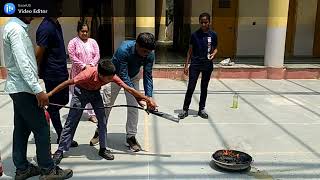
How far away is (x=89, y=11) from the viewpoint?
1248 centimetres

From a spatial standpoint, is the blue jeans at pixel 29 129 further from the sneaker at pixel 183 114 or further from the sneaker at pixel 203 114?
the sneaker at pixel 203 114

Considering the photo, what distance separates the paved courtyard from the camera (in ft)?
14.7

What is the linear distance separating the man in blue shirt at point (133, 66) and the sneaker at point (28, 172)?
1220 mm

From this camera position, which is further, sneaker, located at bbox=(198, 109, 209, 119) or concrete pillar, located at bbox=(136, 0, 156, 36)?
concrete pillar, located at bbox=(136, 0, 156, 36)

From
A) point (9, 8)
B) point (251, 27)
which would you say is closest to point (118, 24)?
point (251, 27)

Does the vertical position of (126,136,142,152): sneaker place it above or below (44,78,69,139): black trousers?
below

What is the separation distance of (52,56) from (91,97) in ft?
2.44

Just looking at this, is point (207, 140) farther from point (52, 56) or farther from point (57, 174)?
point (52, 56)

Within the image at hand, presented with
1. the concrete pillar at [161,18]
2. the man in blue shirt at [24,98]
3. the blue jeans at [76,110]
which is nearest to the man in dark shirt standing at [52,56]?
the blue jeans at [76,110]

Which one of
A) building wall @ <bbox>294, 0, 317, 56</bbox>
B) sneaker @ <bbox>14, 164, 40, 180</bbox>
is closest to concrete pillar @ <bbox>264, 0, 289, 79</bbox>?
building wall @ <bbox>294, 0, 317, 56</bbox>

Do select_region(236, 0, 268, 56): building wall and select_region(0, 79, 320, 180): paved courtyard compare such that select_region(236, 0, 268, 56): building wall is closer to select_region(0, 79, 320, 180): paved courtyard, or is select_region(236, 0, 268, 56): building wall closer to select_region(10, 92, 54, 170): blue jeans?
select_region(0, 79, 320, 180): paved courtyard

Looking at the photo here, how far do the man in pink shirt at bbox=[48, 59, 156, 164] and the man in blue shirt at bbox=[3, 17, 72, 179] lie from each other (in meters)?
0.43

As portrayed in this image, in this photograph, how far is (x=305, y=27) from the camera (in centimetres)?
1277

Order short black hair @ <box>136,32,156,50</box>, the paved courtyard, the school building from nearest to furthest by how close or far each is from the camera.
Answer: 1. short black hair @ <box>136,32,156,50</box>
2. the paved courtyard
3. the school building
